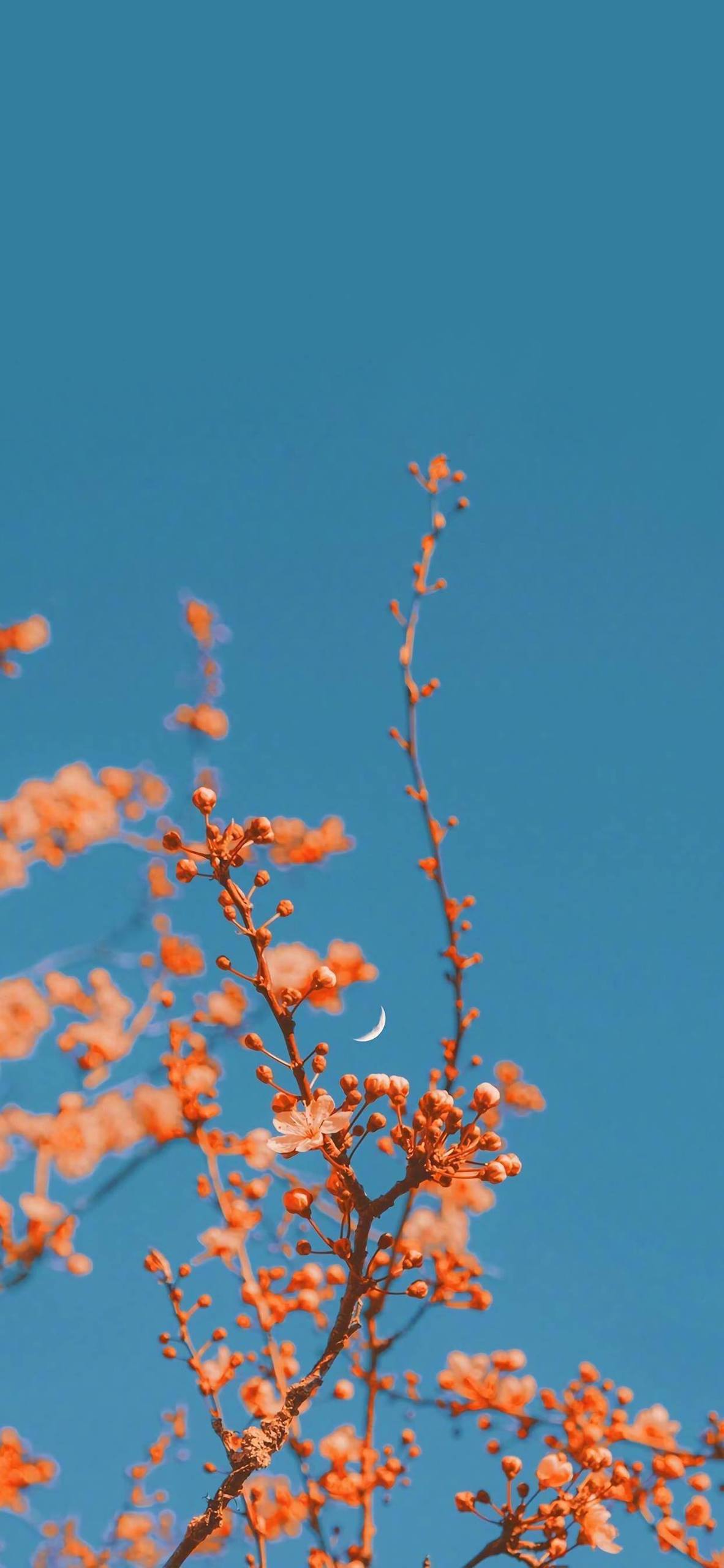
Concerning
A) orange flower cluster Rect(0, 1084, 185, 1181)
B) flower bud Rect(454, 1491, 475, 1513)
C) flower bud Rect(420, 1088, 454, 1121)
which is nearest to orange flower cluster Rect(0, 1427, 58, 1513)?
orange flower cluster Rect(0, 1084, 185, 1181)

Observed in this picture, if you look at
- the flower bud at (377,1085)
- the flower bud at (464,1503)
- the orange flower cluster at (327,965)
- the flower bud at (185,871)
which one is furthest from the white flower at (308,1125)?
the orange flower cluster at (327,965)

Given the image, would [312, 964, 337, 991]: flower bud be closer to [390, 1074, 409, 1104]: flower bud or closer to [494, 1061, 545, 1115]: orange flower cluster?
[390, 1074, 409, 1104]: flower bud

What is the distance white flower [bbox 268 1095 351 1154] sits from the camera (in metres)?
1.49

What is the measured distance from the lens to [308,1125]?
153 cm

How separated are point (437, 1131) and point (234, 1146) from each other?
2.26m

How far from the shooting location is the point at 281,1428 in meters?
1.53

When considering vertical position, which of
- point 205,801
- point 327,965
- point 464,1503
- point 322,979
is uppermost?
point 327,965

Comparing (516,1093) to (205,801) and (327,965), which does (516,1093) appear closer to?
(327,965)

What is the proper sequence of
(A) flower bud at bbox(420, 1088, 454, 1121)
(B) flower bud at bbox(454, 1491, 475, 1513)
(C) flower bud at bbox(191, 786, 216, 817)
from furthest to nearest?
(B) flower bud at bbox(454, 1491, 475, 1513), (C) flower bud at bbox(191, 786, 216, 817), (A) flower bud at bbox(420, 1088, 454, 1121)

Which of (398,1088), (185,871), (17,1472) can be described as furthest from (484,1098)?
(17,1472)

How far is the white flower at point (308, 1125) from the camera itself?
58.7 inches

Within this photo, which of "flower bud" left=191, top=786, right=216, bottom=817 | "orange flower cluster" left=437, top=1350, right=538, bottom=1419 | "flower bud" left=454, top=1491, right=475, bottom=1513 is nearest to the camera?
"flower bud" left=191, top=786, right=216, bottom=817

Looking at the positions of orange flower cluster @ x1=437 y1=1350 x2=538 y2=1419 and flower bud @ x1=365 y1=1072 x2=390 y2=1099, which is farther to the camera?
orange flower cluster @ x1=437 y1=1350 x2=538 y2=1419

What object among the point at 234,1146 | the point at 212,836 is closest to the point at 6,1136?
the point at 234,1146
